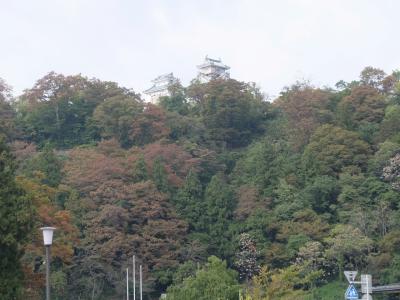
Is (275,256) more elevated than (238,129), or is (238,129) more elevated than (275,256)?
(238,129)

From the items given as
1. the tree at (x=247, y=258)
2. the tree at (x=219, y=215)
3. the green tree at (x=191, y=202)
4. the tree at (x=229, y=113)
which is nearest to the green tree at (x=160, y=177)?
the green tree at (x=191, y=202)

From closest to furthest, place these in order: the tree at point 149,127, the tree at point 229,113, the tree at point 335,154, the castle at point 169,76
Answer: the tree at point 335,154 < the tree at point 149,127 < the tree at point 229,113 < the castle at point 169,76

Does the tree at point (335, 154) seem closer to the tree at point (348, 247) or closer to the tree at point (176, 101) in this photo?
the tree at point (348, 247)

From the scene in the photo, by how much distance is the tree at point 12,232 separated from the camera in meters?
18.8

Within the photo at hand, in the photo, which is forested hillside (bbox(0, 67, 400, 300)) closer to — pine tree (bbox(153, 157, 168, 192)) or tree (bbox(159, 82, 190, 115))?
pine tree (bbox(153, 157, 168, 192))

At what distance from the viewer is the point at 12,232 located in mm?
19016

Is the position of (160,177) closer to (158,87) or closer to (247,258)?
(247,258)

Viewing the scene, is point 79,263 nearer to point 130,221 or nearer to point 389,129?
point 130,221

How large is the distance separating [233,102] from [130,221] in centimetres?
1301

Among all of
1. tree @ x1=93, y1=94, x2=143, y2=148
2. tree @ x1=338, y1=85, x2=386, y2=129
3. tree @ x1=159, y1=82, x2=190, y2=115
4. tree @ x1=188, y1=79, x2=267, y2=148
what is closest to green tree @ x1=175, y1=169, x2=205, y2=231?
tree @ x1=93, y1=94, x2=143, y2=148

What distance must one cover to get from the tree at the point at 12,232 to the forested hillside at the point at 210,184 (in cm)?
476

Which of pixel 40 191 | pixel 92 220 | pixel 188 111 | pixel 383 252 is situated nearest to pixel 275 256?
pixel 383 252

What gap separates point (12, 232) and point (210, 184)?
21227 millimetres

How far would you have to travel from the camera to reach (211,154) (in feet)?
145
